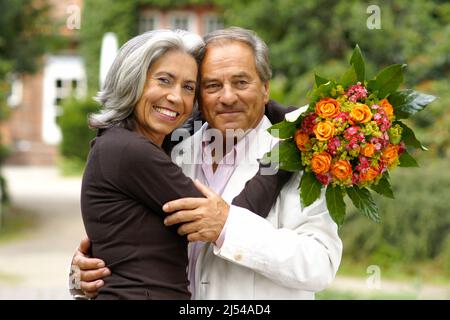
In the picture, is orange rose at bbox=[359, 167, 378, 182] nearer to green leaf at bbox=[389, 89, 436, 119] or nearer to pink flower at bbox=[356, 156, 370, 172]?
pink flower at bbox=[356, 156, 370, 172]

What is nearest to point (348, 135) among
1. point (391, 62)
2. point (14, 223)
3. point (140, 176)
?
point (140, 176)

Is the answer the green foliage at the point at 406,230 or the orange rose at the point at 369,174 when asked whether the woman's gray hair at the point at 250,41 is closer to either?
the orange rose at the point at 369,174

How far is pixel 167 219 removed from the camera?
234 centimetres

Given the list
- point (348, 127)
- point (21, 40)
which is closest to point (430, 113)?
point (21, 40)

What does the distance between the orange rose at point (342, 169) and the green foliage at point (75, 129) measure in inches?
641

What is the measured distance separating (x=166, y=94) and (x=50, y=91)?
22.9m

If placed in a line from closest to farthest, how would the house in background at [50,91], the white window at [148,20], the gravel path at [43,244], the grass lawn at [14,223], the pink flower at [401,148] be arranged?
1. the pink flower at [401,148]
2. the gravel path at [43,244]
3. the grass lawn at [14,223]
4. the white window at [148,20]
5. the house in background at [50,91]

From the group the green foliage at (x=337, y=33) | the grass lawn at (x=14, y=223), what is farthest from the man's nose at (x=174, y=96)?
the grass lawn at (x=14, y=223)

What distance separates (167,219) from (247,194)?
1.05 feet

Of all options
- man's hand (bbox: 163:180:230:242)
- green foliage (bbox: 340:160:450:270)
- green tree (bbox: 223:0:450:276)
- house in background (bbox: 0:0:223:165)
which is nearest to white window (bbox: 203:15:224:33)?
house in background (bbox: 0:0:223:165)

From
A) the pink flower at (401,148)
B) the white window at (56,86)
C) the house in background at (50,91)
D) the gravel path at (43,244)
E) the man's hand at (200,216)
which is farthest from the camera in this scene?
the white window at (56,86)

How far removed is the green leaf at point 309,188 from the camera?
8.00 feet

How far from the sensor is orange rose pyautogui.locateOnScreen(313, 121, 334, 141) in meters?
2.40
